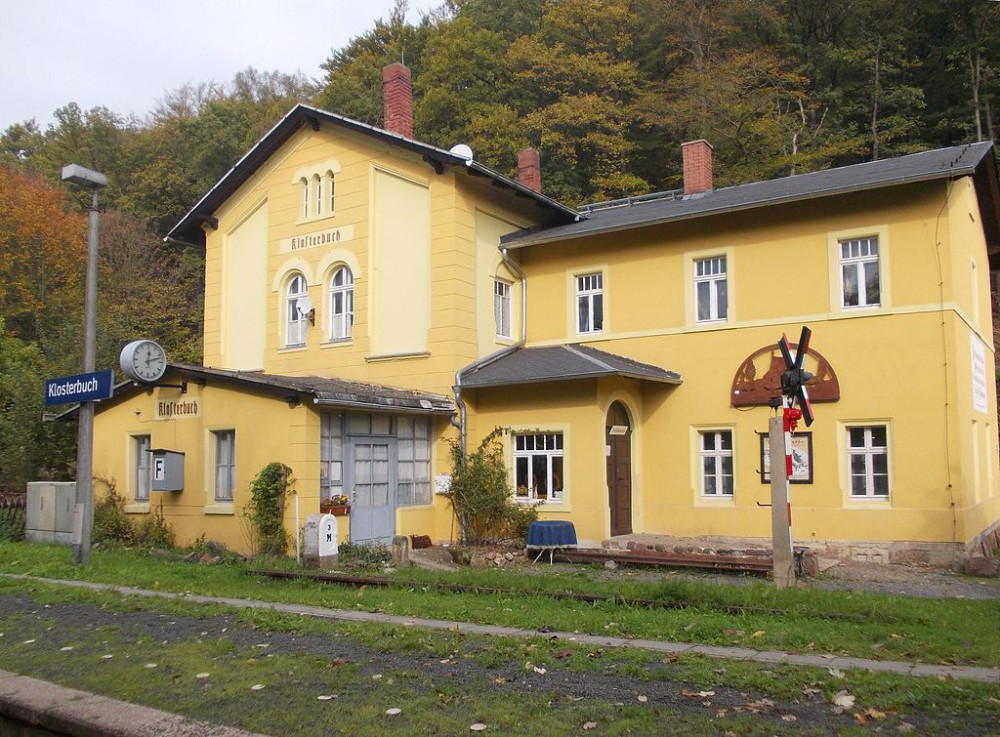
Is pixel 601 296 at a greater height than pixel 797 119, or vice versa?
pixel 797 119

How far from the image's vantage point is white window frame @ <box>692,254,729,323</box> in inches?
717

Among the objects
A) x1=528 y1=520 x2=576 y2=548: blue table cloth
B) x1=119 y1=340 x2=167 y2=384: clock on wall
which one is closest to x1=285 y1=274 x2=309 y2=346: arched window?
x1=119 y1=340 x2=167 y2=384: clock on wall

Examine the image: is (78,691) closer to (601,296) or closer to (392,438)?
(392,438)

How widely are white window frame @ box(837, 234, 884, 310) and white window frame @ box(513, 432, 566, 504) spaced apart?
6.22m

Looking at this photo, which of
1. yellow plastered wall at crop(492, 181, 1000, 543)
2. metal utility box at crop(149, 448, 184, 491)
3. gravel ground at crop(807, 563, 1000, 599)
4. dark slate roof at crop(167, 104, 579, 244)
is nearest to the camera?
gravel ground at crop(807, 563, 1000, 599)

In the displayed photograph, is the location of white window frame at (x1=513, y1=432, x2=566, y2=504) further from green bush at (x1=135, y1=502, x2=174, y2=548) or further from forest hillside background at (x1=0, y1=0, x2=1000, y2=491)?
forest hillside background at (x1=0, y1=0, x2=1000, y2=491)

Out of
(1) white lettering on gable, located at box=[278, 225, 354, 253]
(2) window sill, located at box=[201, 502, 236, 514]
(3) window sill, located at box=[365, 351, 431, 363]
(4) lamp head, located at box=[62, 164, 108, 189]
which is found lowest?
(2) window sill, located at box=[201, 502, 236, 514]

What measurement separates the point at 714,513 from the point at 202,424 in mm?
10386

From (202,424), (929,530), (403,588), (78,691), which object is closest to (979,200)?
(929,530)

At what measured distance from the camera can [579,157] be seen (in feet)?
120

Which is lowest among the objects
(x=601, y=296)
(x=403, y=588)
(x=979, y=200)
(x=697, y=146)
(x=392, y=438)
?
(x=403, y=588)

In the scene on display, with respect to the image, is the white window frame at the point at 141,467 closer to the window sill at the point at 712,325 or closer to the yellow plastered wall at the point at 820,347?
the yellow plastered wall at the point at 820,347

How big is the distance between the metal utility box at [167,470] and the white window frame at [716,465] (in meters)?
10.5

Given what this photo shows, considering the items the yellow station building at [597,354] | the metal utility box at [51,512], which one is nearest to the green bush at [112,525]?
the yellow station building at [597,354]
